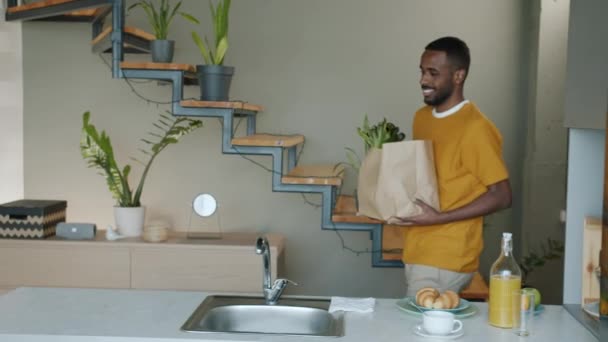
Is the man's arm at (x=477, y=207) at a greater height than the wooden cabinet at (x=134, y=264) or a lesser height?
greater

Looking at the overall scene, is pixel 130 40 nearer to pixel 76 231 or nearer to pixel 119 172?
pixel 119 172

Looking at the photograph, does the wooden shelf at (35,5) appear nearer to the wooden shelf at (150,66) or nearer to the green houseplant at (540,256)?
the wooden shelf at (150,66)

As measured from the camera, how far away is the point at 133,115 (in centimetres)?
485

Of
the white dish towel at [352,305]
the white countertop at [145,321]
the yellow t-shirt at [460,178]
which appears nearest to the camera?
the white countertop at [145,321]

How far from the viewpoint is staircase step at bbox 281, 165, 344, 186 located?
12.8ft

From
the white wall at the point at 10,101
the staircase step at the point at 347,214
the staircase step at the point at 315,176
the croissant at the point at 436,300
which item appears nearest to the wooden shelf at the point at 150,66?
the staircase step at the point at 315,176

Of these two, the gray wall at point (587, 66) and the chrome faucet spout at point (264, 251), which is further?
the chrome faucet spout at point (264, 251)

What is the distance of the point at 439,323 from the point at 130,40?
2617 mm

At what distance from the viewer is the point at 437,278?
3.00m

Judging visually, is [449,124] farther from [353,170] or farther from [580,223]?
[353,170]

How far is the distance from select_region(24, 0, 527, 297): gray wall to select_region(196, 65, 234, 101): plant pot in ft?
2.40

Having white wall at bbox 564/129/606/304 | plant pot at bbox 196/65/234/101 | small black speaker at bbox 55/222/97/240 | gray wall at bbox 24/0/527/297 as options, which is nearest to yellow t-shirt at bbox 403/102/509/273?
white wall at bbox 564/129/606/304

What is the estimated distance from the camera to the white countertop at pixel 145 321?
2135 millimetres

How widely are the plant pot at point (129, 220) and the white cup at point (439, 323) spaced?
2500 millimetres
